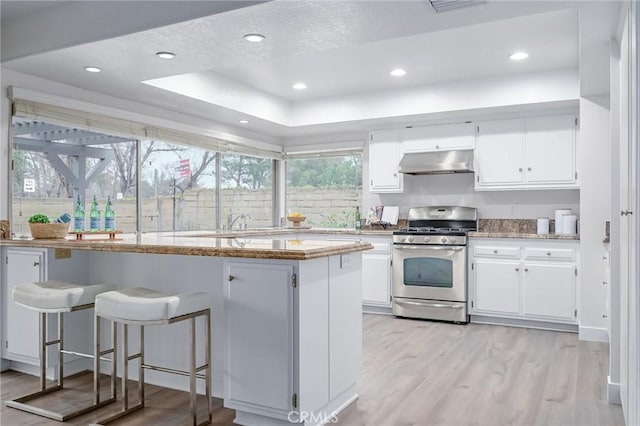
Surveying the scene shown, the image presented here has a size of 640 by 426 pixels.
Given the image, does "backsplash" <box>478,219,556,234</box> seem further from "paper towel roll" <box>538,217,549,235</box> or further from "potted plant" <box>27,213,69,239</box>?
"potted plant" <box>27,213,69,239</box>

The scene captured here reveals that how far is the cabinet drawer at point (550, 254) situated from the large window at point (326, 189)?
225 centimetres

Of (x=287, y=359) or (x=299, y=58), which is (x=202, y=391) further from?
(x=299, y=58)

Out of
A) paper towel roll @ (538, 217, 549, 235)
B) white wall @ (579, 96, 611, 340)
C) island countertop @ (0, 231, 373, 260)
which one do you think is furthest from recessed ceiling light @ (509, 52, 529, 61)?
island countertop @ (0, 231, 373, 260)

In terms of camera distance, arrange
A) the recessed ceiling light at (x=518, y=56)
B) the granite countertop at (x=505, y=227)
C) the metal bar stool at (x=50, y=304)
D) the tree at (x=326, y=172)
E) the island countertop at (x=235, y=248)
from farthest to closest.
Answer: the tree at (x=326, y=172), the granite countertop at (x=505, y=227), the recessed ceiling light at (x=518, y=56), the metal bar stool at (x=50, y=304), the island countertop at (x=235, y=248)

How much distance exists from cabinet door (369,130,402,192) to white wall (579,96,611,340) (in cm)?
199

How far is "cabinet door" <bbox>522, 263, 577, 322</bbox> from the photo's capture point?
15.2 feet

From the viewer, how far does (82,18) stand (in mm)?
3090

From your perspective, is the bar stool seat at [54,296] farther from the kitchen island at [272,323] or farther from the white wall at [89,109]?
the white wall at [89,109]

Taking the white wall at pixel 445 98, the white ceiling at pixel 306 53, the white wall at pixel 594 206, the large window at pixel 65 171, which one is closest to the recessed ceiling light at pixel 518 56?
the white ceiling at pixel 306 53

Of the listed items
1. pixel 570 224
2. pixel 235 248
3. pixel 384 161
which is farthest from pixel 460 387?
pixel 384 161

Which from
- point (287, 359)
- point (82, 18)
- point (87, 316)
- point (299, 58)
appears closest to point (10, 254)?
point (87, 316)

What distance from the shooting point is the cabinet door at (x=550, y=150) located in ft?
16.1

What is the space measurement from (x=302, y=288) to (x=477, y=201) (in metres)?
3.75

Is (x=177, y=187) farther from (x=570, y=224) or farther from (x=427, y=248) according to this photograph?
(x=570, y=224)
